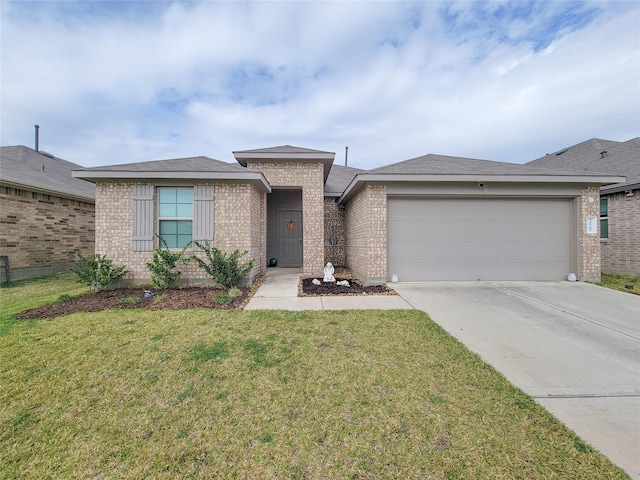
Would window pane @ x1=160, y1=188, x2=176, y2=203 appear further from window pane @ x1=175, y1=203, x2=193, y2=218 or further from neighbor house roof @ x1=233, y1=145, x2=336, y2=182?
neighbor house roof @ x1=233, y1=145, x2=336, y2=182

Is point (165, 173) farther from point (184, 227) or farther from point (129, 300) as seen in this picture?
point (129, 300)

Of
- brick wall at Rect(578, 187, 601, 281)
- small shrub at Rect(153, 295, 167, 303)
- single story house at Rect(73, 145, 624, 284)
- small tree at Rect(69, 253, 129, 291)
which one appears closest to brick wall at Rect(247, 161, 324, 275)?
single story house at Rect(73, 145, 624, 284)

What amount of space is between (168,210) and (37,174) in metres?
6.46

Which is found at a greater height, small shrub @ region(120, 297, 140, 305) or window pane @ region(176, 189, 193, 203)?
window pane @ region(176, 189, 193, 203)

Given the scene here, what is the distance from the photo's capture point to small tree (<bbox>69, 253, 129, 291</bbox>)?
20.3 ft

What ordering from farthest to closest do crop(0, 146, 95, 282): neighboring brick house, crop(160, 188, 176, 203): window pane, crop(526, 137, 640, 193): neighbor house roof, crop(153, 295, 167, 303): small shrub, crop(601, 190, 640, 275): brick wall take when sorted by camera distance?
crop(526, 137, 640, 193): neighbor house roof < crop(601, 190, 640, 275): brick wall < crop(0, 146, 95, 282): neighboring brick house < crop(160, 188, 176, 203): window pane < crop(153, 295, 167, 303): small shrub

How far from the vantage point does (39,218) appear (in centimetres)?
855

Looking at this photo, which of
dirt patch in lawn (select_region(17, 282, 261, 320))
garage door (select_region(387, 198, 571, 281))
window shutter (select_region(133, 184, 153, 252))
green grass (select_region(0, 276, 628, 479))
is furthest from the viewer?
garage door (select_region(387, 198, 571, 281))

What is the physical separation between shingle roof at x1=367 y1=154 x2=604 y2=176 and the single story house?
32 millimetres

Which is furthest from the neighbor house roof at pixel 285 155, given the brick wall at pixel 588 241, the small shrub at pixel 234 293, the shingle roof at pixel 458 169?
the brick wall at pixel 588 241

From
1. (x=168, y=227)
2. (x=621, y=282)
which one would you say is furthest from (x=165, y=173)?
(x=621, y=282)

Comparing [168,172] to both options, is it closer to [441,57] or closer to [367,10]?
[367,10]

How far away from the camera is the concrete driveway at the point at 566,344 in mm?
2135

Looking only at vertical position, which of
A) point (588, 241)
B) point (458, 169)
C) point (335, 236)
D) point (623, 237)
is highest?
point (458, 169)
